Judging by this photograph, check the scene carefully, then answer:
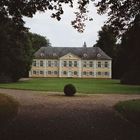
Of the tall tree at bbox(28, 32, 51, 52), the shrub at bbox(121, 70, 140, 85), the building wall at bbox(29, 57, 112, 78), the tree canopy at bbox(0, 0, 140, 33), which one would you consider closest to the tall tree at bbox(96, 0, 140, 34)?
the tree canopy at bbox(0, 0, 140, 33)

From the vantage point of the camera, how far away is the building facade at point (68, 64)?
365 ft

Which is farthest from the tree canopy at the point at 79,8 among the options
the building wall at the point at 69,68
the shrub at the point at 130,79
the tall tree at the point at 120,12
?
the building wall at the point at 69,68

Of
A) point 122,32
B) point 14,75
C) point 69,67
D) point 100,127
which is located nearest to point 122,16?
point 122,32

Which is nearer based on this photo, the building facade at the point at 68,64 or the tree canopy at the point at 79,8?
the tree canopy at the point at 79,8

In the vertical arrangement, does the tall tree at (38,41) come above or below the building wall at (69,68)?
above

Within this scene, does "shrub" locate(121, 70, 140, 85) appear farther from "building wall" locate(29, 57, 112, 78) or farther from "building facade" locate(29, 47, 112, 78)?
"building facade" locate(29, 47, 112, 78)

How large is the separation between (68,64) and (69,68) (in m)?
1.19

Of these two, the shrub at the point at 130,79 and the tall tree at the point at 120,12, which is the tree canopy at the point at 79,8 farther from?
the shrub at the point at 130,79

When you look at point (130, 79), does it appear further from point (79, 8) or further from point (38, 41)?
point (38, 41)

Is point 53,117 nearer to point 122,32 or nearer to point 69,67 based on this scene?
point 122,32

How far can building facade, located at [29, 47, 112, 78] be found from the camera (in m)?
111

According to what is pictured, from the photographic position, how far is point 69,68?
112 m

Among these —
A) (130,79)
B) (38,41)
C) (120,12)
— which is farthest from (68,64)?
(120,12)

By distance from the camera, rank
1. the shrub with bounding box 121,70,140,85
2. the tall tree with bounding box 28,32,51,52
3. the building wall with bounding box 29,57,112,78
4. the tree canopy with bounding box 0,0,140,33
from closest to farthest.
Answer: the tree canopy with bounding box 0,0,140,33 < the shrub with bounding box 121,70,140,85 < the building wall with bounding box 29,57,112,78 < the tall tree with bounding box 28,32,51,52
